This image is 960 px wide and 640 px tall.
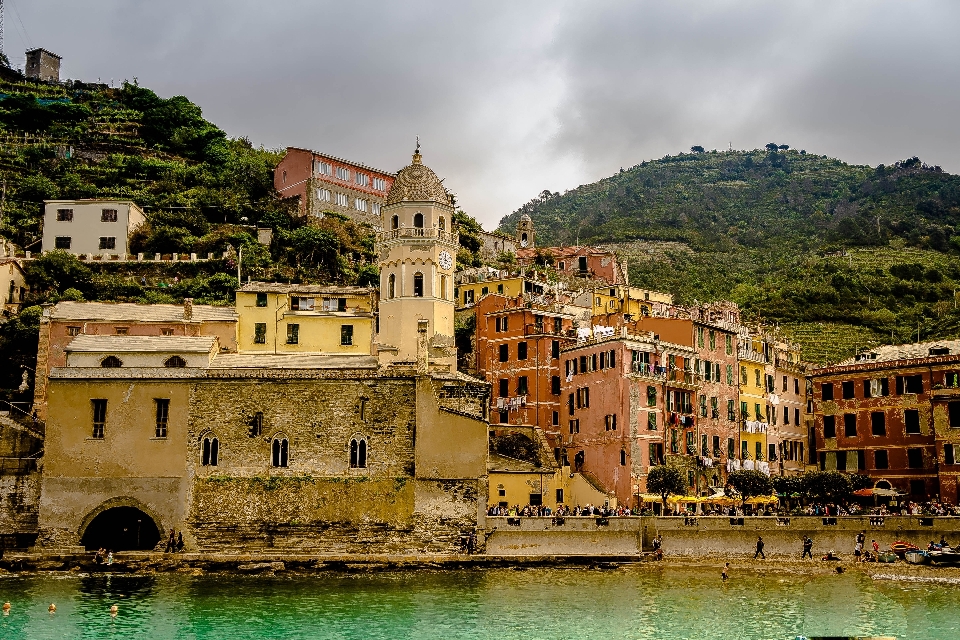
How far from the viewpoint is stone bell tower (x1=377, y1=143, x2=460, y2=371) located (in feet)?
193

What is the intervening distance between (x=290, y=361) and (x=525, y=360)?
1662 cm

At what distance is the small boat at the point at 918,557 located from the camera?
49.3m

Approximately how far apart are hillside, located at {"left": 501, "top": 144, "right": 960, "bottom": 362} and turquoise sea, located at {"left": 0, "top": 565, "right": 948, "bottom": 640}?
37.6m

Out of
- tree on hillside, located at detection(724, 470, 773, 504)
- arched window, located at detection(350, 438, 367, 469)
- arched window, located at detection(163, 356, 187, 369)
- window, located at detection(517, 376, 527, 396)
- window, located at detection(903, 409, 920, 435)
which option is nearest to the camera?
arched window, located at detection(350, 438, 367, 469)

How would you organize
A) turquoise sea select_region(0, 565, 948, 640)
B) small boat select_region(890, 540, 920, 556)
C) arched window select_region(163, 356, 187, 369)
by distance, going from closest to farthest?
turquoise sea select_region(0, 565, 948, 640)
small boat select_region(890, 540, 920, 556)
arched window select_region(163, 356, 187, 369)

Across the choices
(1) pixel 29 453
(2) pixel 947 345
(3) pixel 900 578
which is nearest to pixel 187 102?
(1) pixel 29 453

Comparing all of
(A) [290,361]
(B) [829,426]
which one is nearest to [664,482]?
(B) [829,426]

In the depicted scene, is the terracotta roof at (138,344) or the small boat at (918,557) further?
the terracotta roof at (138,344)

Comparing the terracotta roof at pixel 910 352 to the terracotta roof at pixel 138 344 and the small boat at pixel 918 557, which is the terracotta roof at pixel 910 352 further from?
the terracotta roof at pixel 138 344

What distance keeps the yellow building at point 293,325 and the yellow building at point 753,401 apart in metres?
21.1

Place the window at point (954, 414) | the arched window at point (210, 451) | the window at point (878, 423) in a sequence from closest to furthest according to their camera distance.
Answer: the arched window at point (210, 451) → the window at point (954, 414) → the window at point (878, 423)

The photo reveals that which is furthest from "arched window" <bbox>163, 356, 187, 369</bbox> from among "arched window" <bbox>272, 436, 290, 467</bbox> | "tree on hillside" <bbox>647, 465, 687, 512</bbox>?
"tree on hillside" <bbox>647, 465, 687, 512</bbox>

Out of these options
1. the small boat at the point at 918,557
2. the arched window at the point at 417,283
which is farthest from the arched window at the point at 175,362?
the small boat at the point at 918,557

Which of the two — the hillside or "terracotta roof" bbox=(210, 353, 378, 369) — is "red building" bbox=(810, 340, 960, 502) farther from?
"terracotta roof" bbox=(210, 353, 378, 369)
